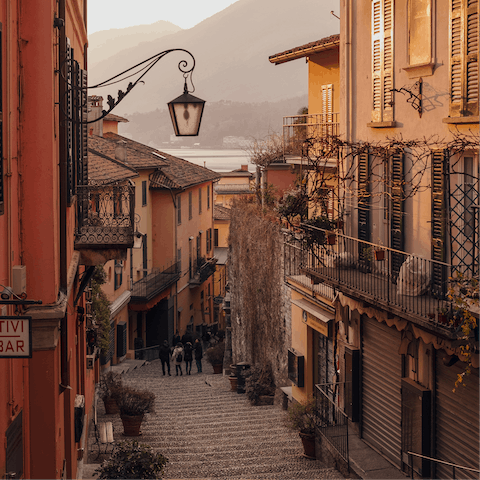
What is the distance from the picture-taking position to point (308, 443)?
14.6 meters

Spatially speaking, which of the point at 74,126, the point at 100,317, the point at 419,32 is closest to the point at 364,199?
the point at 419,32

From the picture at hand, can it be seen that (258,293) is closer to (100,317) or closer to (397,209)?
(100,317)

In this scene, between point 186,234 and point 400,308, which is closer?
point 400,308

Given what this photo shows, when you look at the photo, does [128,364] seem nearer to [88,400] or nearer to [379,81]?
[88,400]

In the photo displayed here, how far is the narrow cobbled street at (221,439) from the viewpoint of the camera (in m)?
13.2

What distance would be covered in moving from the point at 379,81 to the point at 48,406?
29.7ft

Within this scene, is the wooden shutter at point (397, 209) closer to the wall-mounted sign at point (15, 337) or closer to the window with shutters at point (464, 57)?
the window with shutters at point (464, 57)

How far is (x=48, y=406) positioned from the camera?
7719 millimetres

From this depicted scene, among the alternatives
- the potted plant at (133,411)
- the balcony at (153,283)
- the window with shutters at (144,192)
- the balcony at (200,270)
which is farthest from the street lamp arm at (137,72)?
the balcony at (200,270)

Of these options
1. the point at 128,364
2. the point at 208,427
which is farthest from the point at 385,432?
the point at 128,364

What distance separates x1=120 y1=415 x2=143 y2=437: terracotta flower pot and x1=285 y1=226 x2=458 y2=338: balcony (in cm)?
534

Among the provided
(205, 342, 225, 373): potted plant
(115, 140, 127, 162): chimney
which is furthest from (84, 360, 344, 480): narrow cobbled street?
(115, 140, 127, 162): chimney

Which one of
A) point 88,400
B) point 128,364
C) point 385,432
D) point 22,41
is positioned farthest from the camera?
point 128,364

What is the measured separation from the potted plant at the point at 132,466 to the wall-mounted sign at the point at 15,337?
19.0ft
